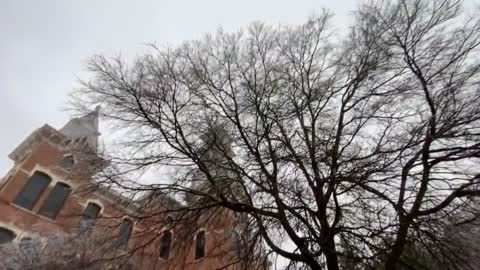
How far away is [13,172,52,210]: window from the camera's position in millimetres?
14148

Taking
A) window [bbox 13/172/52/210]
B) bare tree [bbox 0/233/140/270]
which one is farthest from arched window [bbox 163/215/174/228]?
window [bbox 13/172/52/210]

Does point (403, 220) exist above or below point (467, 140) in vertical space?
below

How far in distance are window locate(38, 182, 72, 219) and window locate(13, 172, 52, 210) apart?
1.54 feet

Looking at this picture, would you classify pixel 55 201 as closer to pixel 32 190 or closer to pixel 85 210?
pixel 32 190

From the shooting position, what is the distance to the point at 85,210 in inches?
551

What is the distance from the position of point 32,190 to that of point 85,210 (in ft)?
11.0

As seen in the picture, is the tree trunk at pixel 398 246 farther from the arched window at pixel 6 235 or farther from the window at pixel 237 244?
the arched window at pixel 6 235

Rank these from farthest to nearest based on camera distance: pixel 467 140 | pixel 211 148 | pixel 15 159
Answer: pixel 15 159
pixel 211 148
pixel 467 140

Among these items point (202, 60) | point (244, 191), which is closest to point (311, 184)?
point (244, 191)

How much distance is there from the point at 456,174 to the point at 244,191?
2.98 meters

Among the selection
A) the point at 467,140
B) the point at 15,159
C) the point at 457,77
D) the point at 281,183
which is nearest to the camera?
the point at 467,140

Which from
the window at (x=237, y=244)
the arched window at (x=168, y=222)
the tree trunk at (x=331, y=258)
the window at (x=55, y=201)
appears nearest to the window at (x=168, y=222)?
the arched window at (x=168, y=222)

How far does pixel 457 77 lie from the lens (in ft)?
13.2

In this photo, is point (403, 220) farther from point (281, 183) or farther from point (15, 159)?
point (15, 159)
